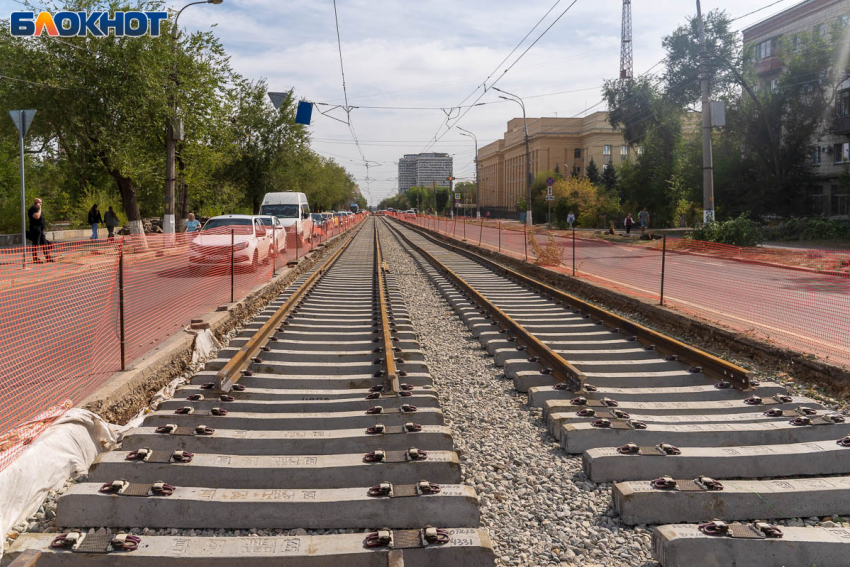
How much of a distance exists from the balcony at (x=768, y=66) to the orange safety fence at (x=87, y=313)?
58276mm

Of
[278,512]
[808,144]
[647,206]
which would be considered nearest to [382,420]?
[278,512]

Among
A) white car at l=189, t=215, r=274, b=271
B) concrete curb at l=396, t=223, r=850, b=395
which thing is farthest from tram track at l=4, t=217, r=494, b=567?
white car at l=189, t=215, r=274, b=271

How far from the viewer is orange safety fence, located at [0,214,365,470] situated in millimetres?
5777

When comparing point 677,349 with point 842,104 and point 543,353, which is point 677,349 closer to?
point 543,353

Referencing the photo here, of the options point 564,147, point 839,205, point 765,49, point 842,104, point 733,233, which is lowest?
point 733,233

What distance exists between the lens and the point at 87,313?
8211mm

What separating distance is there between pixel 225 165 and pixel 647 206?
30.3 meters

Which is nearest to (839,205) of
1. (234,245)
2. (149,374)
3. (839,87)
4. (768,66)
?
(839,87)

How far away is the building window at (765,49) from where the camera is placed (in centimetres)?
5892

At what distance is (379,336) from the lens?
8.45 m

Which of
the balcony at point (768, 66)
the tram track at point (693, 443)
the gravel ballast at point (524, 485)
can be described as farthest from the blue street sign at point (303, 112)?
the balcony at point (768, 66)

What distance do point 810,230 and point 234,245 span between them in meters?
29.1

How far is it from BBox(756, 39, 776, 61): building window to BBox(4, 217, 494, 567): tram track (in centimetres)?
6530

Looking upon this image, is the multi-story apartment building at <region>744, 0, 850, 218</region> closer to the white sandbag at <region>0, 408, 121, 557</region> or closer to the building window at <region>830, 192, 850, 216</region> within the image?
the building window at <region>830, 192, 850, 216</region>
